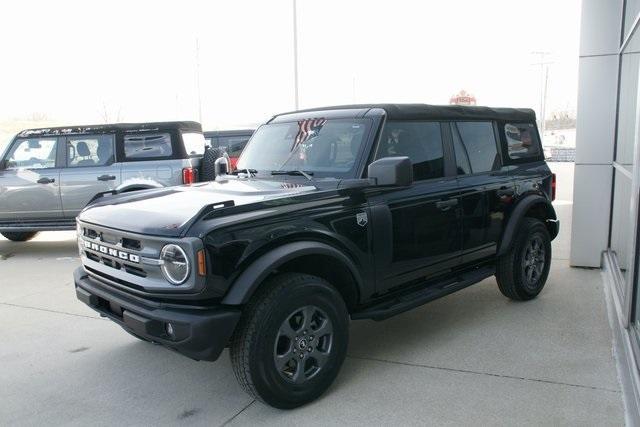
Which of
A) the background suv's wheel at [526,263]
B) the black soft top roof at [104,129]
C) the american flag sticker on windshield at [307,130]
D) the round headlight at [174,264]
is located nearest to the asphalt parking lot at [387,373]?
the background suv's wheel at [526,263]

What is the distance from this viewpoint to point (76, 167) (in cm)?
878

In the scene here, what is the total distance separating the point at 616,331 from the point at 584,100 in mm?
3241

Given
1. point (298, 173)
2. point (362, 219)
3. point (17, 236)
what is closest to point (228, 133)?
point (17, 236)

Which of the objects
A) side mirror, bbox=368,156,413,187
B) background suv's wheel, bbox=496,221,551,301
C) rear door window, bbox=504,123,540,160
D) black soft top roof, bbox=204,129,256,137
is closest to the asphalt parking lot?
background suv's wheel, bbox=496,221,551,301

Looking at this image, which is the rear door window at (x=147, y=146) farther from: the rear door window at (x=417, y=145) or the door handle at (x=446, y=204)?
the door handle at (x=446, y=204)

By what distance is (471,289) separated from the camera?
6234 millimetres

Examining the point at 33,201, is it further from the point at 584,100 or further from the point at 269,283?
the point at 584,100

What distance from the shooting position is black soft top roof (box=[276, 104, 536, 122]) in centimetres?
445

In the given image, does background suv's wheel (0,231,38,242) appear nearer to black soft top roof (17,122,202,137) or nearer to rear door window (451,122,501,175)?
black soft top roof (17,122,202,137)

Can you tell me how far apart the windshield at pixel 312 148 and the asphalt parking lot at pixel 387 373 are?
1.53 m

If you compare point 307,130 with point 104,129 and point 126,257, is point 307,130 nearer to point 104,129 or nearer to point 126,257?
point 126,257

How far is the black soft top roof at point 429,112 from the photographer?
4445 millimetres

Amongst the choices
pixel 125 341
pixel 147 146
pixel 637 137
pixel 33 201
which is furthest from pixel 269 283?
pixel 33 201

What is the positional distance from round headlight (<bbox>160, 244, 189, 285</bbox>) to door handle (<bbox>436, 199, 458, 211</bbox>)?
86.1 inches
